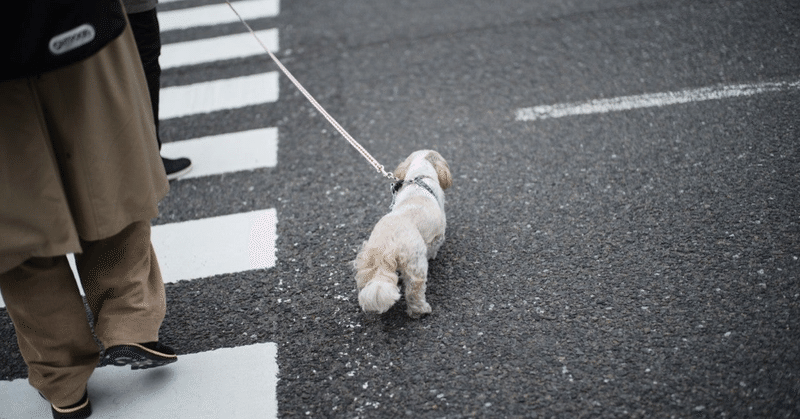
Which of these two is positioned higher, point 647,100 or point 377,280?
point 377,280

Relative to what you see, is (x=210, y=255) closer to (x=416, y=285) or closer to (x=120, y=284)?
(x=120, y=284)

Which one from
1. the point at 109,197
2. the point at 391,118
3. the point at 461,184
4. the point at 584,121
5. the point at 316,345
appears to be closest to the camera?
the point at 109,197

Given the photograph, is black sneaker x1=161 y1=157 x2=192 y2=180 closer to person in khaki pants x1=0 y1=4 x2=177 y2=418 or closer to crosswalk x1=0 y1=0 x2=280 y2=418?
crosswalk x1=0 y1=0 x2=280 y2=418

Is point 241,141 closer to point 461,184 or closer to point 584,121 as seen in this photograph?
point 461,184

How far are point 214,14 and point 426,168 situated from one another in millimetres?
4462

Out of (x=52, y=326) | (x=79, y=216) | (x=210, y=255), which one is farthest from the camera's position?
(x=210, y=255)

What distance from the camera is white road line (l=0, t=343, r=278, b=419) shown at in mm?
2412

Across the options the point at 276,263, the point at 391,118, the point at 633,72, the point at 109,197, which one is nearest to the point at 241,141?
the point at 391,118

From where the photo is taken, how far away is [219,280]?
312 cm

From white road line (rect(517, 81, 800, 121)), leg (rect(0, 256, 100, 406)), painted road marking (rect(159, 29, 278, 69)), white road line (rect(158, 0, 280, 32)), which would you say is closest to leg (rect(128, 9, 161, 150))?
leg (rect(0, 256, 100, 406))

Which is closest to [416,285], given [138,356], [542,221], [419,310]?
[419,310]

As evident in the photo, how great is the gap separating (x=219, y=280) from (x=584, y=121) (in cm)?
246

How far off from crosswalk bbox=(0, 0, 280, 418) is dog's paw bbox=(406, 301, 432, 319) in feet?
1.99

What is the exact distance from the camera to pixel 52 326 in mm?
2191
